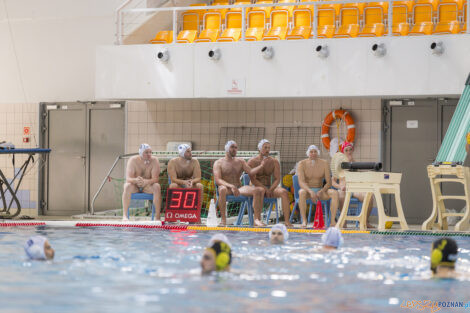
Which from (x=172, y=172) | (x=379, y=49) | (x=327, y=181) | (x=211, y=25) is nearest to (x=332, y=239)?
(x=327, y=181)

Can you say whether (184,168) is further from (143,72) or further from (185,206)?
(143,72)

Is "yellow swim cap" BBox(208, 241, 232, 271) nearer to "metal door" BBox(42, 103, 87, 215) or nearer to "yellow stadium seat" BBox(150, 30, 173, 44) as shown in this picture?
"yellow stadium seat" BBox(150, 30, 173, 44)

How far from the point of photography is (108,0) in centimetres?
1573

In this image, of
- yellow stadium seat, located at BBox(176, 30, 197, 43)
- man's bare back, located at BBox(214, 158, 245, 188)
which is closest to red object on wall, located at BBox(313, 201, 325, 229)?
man's bare back, located at BBox(214, 158, 245, 188)

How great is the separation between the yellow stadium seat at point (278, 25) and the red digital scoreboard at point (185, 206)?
3831 mm

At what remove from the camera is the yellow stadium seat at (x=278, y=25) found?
13.9 metres

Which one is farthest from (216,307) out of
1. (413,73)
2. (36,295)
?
(413,73)

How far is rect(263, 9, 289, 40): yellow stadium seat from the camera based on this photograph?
45.6 ft

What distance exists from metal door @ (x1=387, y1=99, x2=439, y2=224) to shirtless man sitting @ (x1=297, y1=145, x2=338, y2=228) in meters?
2.75

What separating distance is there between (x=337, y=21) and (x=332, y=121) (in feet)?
6.20

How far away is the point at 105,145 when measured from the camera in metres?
15.9

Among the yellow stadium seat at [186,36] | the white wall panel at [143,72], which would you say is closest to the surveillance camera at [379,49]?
the white wall panel at [143,72]

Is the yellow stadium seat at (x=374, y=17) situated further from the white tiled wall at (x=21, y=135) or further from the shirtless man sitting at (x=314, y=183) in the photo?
the white tiled wall at (x=21, y=135)

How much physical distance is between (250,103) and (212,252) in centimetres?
880
